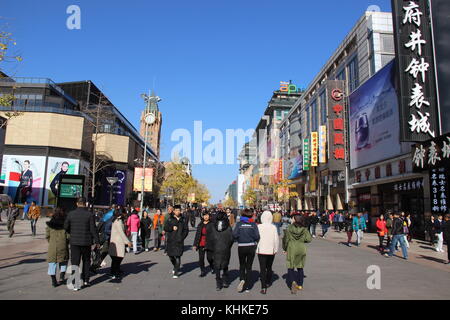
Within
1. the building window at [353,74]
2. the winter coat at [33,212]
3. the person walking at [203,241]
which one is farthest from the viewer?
the building window at [353,74]

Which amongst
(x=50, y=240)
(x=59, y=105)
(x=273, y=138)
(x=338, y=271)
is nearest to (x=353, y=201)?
(x=338, y=271)

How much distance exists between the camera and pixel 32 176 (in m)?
45.2

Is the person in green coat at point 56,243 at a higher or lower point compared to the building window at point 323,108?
lower

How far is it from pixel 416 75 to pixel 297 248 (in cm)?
1878

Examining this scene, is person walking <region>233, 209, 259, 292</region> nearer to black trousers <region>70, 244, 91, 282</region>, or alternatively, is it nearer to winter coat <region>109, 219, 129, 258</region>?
winter coat <region>109, 219, 129, 258</region>

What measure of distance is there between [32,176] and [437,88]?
1795 inches

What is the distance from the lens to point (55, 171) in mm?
46375

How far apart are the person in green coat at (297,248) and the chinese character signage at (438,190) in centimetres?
1519

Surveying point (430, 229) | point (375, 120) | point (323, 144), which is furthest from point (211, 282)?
point (323, 144)

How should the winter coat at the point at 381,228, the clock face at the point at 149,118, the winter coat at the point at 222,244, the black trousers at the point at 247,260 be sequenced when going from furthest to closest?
the clock face at the point at 149,118 < the winter coat at the point at 381,228 < the winter coat at the point at 222,244 < the black trousers at the point at 247,260

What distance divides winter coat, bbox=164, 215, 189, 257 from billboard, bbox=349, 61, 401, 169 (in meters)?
20.8

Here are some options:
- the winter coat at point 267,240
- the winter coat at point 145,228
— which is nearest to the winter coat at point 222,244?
the winter coat at point 267,240

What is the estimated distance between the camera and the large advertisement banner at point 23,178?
146 feet

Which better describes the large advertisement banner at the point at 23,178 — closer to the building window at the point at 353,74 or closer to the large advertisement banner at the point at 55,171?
the large advertisement banner at the point at 55,171
